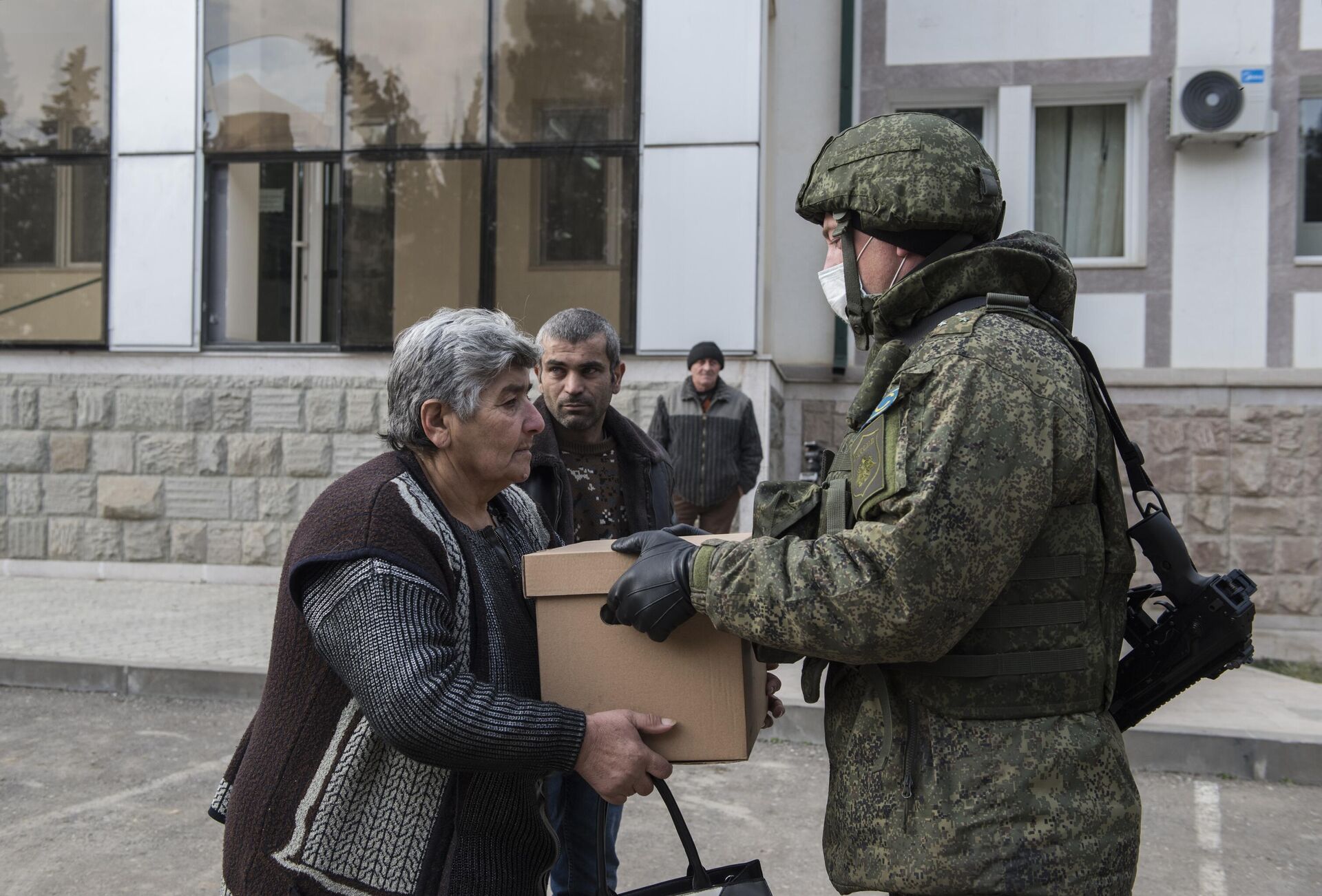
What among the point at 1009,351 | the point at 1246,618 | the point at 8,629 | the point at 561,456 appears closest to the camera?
the point at 1009,351

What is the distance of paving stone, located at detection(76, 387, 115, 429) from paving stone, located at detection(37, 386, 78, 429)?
77 mm

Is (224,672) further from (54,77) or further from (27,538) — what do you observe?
(54,77)

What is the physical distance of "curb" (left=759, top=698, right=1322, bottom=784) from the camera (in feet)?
17.4

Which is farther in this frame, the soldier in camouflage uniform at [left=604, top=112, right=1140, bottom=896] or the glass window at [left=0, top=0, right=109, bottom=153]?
the glass window at [left=0, top=0, right=109, bottom=153]

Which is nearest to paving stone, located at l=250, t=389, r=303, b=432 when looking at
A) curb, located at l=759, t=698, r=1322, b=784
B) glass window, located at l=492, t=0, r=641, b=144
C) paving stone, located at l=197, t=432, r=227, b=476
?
paving stone, located at l=197, t=432, r=227, b=476

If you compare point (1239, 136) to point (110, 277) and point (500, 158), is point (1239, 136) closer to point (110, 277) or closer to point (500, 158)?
point (500, 158)

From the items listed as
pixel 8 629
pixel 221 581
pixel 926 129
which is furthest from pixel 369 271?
pixel 926 129

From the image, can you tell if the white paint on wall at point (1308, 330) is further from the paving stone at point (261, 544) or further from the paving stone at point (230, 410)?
the paving stone at point (230, 410)

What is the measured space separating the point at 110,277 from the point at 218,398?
4.46ft

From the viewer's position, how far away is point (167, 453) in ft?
30.2

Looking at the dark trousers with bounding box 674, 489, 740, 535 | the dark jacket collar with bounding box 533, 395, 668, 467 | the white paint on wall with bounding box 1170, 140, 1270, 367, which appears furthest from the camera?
the white paint on wall with bounding box 1170, 140, 1270, 367

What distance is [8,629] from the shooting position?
7289mm

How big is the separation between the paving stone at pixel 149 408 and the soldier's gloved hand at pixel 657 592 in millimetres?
8190

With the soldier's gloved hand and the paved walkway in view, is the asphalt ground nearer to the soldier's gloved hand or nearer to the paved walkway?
the paved walkway
